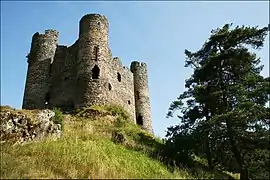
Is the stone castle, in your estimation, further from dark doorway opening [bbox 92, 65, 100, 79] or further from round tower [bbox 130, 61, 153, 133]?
round tower [bbox 130, 61, 153, 133]

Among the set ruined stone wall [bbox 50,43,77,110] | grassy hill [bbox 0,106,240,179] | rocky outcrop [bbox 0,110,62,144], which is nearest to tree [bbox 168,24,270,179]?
grassy hill [bbox 0,106,240,179]

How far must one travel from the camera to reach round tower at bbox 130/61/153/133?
31734 millimetres

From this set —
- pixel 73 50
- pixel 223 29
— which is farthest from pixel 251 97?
pixel 73 50

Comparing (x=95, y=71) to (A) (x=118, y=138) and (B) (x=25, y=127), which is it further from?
(B) (x=25, y=127)

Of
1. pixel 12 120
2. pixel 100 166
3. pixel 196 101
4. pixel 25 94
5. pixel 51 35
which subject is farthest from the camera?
pixel 51 35

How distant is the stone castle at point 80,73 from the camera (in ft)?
82.2

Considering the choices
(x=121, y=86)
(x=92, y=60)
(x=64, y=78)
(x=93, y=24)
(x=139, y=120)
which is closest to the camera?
(x=92, y=60)

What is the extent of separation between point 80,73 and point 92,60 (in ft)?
4.34

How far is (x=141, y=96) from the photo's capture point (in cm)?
3250

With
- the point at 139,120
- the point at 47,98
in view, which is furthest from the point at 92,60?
the point at 139,120

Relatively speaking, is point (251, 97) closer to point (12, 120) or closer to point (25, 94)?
point (12, 120)

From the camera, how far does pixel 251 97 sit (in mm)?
16922

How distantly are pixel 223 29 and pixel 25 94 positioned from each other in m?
16.5

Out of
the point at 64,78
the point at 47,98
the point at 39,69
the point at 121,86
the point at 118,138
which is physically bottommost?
the point at 118,138
